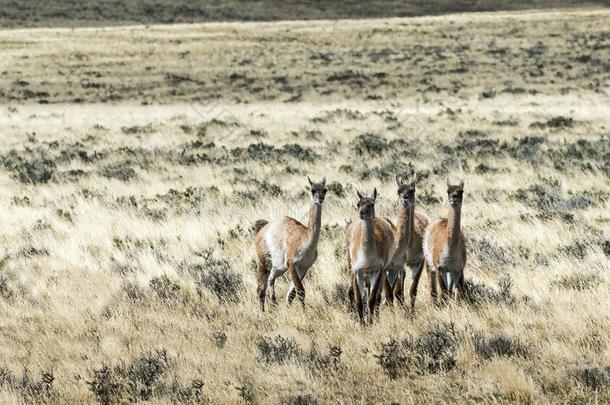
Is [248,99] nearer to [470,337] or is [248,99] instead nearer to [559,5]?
[470,337]

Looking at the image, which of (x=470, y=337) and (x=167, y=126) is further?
(x=167, y=126)

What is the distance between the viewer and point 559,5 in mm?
112438

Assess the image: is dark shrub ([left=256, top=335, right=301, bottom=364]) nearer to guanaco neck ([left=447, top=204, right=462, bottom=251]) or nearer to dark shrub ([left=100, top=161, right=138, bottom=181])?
guanaco neck ([left=447, top=204, right=462, bottom=251])

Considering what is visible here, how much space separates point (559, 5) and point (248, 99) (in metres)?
78.0

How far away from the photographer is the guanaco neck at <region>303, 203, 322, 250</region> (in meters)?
8.04

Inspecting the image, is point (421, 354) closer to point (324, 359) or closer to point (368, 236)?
point (324, 359)

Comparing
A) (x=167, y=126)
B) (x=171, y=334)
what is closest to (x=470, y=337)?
(x=171, y=334)

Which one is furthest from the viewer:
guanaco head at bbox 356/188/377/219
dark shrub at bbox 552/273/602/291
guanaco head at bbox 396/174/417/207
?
dark shrub at bbox 552/273/602/291

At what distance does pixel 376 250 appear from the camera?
302 inches

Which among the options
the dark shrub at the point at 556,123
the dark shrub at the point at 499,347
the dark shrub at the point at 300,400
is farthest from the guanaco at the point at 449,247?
the dark shrub at the point at 556,123

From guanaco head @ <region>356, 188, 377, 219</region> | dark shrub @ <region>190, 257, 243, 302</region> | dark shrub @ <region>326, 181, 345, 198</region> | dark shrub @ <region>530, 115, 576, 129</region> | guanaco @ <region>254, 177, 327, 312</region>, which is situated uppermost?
guanaco head @ <region>356, 188, 377, 219</region>

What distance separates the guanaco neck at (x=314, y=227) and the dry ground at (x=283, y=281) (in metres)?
0.74

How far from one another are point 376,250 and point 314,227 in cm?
69

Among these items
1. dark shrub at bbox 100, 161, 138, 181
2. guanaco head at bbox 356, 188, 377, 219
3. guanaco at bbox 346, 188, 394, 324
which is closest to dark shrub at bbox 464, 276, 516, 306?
guanaco at bbox 346, 188, 394, 324
